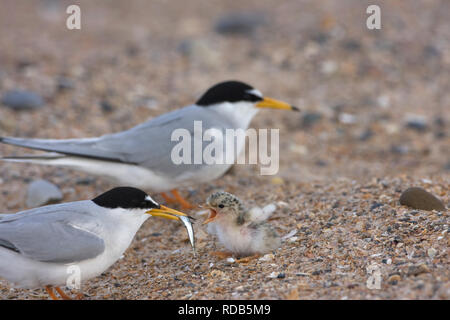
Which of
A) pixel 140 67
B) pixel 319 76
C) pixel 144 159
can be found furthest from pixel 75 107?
pixel 319 76

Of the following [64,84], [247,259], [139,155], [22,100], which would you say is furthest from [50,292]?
[64,84]

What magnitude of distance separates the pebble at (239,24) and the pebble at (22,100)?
3.20 meters

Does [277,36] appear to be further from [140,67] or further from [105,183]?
[105,183]

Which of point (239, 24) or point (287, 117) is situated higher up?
point (239, 24)

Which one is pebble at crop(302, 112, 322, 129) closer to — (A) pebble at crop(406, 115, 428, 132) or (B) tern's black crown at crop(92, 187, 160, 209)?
(A) pebble at crop(406, 115, 428, 132)

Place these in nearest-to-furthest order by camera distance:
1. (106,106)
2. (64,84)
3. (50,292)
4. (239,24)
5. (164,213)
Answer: (50,292)
(164,213)
(106,106)
(64,84)
(239,24)

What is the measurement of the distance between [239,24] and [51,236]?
6120mm

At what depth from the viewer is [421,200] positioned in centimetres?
395

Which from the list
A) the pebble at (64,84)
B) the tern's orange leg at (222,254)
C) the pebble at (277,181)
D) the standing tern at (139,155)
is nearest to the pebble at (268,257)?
the tern's orange leg at (222,254)

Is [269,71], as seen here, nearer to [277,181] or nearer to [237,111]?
[237,111]

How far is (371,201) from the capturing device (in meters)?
4.25

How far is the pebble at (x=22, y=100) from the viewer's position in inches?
258

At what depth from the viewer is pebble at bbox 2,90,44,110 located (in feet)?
21.5

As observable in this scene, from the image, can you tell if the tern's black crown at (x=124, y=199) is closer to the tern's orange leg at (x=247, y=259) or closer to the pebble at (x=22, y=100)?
the tern's orange leg at (x=247, y=259)
